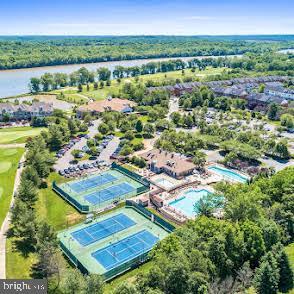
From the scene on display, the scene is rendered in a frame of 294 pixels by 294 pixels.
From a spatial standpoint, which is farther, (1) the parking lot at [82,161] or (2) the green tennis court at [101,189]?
(1) the parking lot at [82,161]

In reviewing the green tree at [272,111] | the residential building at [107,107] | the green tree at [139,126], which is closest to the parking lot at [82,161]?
the green tree at [139,126]

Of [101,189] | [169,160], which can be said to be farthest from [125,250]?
[169,160]

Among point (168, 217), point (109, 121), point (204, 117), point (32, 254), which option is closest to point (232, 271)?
point (168, 217)

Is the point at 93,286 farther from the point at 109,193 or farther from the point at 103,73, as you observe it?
the point at 103,73

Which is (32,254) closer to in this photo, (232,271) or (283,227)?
(232,271)

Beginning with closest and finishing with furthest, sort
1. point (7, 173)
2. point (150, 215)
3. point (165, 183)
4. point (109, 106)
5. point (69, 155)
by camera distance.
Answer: point (150, 215)
point (165, 183)
point (7, 173)
point (69, 155)
point (109, 106)

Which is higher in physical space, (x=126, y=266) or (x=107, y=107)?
(x=107, y=107)

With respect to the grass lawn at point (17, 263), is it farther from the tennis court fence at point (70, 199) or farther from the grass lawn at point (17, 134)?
the grass lawn at point (17, 134)
